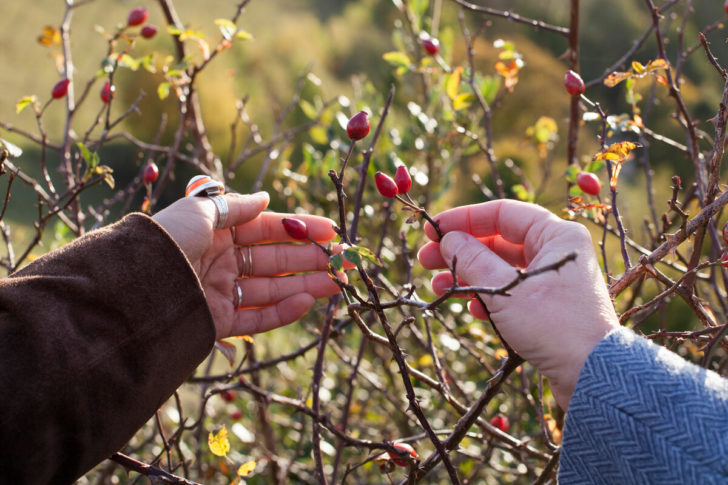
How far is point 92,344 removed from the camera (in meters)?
0.75

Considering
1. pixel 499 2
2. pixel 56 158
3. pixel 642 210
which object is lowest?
pixel 56 158

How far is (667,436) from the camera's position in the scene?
0.62 m

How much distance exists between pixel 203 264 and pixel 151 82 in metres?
6.33

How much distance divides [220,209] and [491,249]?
0.41 meters

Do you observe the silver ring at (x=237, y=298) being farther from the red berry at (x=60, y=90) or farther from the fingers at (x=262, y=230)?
the red berry at (x=60, y=90)

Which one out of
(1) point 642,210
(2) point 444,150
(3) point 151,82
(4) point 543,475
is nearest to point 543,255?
(4) point 543,475

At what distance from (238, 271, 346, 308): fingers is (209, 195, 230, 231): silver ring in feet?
0.49

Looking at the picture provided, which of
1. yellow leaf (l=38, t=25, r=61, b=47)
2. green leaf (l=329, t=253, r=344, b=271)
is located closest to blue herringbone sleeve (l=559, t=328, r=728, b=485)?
green leaf (l=329, t=253, r=344, b=271)

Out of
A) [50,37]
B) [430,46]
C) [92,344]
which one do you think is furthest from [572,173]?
[50,37]

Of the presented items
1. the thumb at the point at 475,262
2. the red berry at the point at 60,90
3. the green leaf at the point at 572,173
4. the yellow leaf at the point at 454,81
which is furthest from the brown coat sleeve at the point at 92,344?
the yellow leaf at the point at 454,81

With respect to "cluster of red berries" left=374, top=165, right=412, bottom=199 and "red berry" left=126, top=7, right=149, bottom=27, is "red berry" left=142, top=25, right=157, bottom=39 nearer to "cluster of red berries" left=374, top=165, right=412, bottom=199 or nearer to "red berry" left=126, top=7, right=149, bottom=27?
"red berry" left=126, top=7, right=149, bottom=27

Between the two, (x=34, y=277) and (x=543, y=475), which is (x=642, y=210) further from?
(x=34, y=277)

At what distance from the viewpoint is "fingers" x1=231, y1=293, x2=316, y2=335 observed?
109cm

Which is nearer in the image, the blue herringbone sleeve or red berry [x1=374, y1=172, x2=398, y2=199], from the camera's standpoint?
the blue herringbone sleeve
